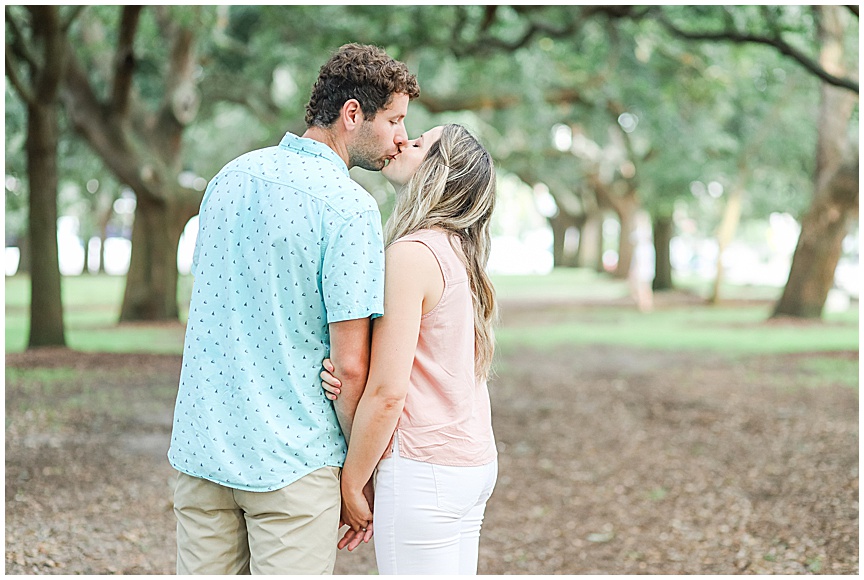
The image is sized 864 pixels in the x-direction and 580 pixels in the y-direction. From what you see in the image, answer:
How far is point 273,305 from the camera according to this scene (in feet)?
7.37

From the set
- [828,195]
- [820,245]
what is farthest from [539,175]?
[828,195]

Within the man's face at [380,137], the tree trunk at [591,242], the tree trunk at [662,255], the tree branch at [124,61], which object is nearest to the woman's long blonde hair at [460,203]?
the man's face at [380,137]

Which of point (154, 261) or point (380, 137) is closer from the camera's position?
point (380, 137)

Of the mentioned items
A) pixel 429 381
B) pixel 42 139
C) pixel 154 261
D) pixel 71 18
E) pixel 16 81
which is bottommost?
pixel 154 261

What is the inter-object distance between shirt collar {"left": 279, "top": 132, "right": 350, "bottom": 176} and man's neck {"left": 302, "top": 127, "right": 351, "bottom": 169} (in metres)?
0.02

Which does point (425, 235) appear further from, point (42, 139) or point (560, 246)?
point (560, 246)

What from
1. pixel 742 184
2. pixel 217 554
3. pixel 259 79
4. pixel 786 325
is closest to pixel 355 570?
pixel 217 554

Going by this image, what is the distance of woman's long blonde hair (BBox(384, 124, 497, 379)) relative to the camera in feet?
8.02

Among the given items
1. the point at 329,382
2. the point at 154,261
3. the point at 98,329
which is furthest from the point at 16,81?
the point at 329,382

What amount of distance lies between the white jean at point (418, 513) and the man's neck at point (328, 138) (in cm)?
75

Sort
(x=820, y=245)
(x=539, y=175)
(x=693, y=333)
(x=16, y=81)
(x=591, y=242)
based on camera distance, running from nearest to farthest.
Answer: (x=16, y=81), (x=820, y=245), (x=693, y=333), (x=539, y=175), (x=591, y=242)

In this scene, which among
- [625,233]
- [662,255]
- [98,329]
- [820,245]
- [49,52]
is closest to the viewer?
[49,52]

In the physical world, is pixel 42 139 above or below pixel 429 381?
above

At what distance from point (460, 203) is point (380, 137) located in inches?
10.4
